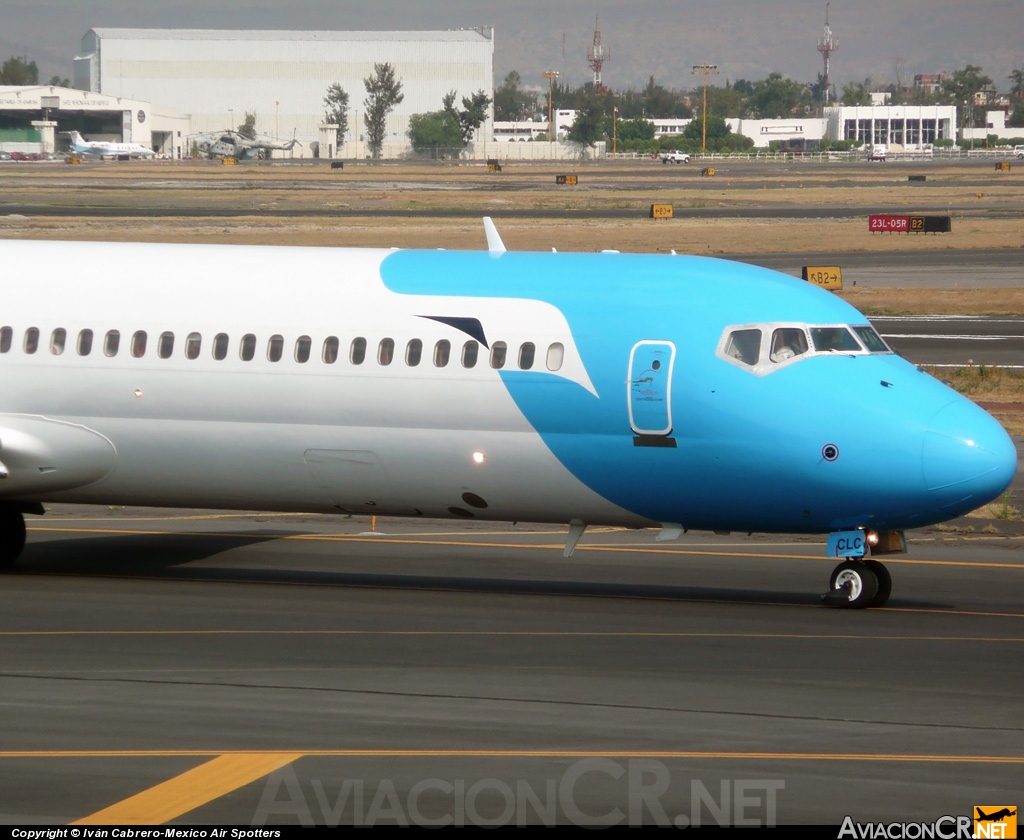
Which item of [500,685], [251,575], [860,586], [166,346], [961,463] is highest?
[166,346]

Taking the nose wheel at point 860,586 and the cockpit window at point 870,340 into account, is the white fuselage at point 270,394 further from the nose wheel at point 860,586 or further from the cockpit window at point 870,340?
the cockpit window at point 870,340

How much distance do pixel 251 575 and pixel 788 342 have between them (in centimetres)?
854

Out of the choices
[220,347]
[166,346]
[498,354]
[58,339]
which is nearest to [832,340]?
[498,354]

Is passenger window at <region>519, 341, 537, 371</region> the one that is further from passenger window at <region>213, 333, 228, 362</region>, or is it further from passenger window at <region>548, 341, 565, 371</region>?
passenger window at <region>213, 333, 228, 362</region>

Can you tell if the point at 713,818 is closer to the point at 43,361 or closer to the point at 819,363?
the point at 819,363

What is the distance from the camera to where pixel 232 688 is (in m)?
15.2

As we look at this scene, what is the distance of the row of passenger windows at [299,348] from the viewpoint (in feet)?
63.2

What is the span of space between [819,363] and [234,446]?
749 centimetres

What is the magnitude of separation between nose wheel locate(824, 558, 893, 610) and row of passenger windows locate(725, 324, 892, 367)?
2.68 metres

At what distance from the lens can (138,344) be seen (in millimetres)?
20734

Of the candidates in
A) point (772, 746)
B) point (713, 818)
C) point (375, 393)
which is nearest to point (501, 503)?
point (375, 393)

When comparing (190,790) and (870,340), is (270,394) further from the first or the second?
(190,790)

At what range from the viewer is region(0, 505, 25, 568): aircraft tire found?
22812mm

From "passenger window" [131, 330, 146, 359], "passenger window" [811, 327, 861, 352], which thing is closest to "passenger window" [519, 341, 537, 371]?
"passenger window" [811, 327, 861, 352]
